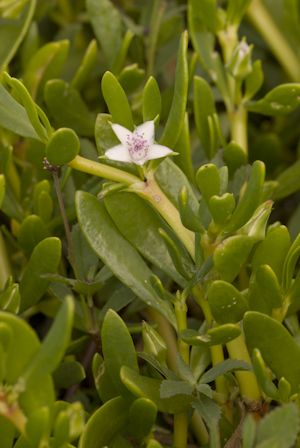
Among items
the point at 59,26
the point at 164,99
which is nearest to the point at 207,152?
the point at 164,99

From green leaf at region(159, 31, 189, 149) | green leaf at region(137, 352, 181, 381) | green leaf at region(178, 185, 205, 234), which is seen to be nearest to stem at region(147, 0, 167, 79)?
green leaf at region(159, 31, 189, 149)

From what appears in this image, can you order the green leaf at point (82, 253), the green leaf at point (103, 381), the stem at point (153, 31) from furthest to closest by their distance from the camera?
the stem at point (153, 31), the green leaf at point (82, 253), the green leaf at point (103, 381)

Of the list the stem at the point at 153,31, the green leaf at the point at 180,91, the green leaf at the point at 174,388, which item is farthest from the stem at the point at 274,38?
the green leaf at the point at 174,388

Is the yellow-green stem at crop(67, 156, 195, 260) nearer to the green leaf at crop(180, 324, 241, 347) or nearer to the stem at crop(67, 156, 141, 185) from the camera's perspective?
the stem at crop(67, 156, 141, 185)

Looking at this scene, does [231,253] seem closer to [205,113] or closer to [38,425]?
[38,425]

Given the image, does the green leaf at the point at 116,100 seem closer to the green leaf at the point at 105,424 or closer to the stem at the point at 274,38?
the green leaf at the point at 105,424

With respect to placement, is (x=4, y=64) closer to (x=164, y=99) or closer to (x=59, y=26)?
(x=164, y=99)
